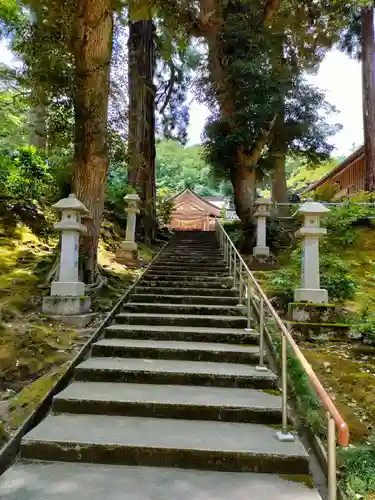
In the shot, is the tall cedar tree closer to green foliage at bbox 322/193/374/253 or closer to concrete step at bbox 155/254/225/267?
concrete step at bbox 155/254/225/267

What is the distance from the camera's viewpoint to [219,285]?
674cm

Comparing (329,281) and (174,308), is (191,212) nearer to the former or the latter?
(329,281)

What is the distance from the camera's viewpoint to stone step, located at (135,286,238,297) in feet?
20.6

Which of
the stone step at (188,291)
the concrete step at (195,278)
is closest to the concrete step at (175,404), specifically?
the stone step at (188,291)

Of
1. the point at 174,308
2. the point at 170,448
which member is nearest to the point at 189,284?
the point at 174,308

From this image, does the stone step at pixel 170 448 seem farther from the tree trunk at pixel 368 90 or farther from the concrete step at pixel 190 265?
the tree trunk at pixel 368 90

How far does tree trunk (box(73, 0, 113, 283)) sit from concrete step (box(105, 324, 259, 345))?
1621mm

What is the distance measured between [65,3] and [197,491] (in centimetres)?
643

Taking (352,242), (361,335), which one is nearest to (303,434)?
(361,335)

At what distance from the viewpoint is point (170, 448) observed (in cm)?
263

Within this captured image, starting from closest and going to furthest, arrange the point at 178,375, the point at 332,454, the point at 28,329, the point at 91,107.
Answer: the point at 332,454, the point at 178,375, the point at 28,329, the point at 91,107

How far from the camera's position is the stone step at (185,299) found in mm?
5934

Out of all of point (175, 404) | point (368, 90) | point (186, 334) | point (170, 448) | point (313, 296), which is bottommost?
point (170, 448)

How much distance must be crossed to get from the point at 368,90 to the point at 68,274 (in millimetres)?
12099
